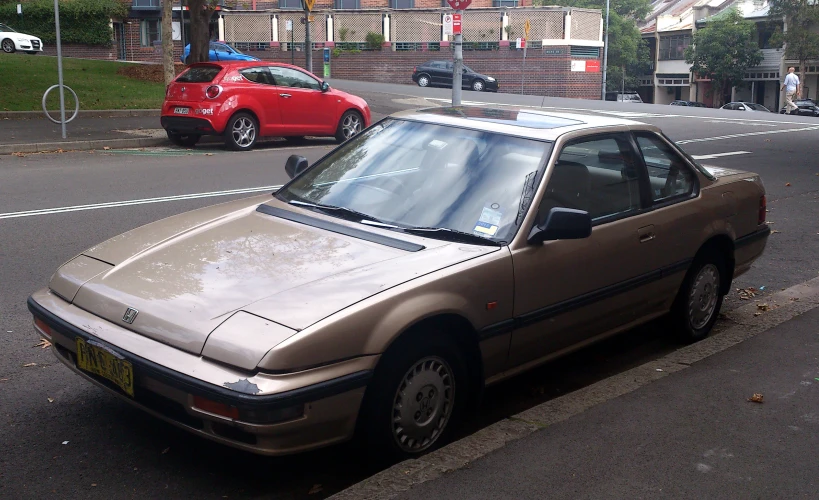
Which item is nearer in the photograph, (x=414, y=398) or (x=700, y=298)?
(x=414, y=398)

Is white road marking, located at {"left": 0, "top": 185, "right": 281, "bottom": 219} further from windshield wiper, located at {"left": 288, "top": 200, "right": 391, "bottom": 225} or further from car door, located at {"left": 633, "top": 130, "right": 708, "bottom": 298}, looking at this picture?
car door, located at {"left": 633, "top": 130, "right": 708, "bottom": 298}

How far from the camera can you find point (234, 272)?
3.96 meters

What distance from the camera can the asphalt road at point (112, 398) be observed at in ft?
12.6

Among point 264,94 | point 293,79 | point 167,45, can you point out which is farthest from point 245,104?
point 167,45

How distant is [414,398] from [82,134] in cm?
1452

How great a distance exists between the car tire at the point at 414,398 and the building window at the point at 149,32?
54.8 metres

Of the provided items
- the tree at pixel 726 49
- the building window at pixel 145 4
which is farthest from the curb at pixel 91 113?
the tree at pixel 726 49

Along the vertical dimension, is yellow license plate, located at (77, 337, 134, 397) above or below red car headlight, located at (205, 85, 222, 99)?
below

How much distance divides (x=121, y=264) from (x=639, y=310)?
2974 millimetres

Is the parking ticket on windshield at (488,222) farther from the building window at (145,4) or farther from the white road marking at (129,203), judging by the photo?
the building window at (145,4)

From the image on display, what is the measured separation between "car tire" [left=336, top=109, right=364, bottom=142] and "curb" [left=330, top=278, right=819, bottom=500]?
11291 mm

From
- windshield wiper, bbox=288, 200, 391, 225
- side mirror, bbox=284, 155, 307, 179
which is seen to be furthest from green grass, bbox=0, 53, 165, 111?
windshield wiper, bbox=288, 200, 391, 225

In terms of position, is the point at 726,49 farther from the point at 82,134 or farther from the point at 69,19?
the point at 82,134

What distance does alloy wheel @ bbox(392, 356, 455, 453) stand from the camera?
385 cm
